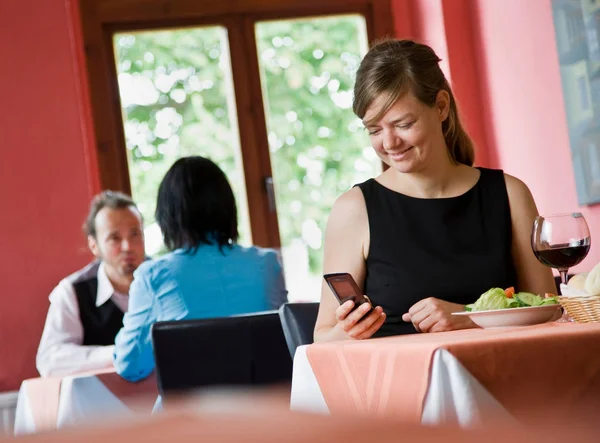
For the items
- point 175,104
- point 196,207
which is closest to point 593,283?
point 196,207

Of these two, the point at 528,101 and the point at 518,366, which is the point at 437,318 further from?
the point at 528,101

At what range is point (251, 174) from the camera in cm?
526

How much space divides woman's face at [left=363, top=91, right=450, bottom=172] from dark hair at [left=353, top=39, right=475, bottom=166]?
0.02m

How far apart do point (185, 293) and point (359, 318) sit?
125 cm

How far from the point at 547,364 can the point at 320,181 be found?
4.15m

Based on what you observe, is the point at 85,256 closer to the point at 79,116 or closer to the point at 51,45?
the point at 79,116

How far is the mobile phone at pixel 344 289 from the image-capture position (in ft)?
5.71

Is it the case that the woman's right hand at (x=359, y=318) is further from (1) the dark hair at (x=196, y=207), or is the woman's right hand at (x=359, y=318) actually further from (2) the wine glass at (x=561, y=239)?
(1) the dark hair at (x=196, y=207)

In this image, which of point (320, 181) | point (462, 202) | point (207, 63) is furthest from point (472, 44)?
point (462, 202)

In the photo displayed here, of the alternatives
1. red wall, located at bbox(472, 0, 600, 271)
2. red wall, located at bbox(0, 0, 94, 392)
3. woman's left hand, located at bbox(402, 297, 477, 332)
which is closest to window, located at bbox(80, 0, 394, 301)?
red wall, located at bbox(0, 0, 94, 392)

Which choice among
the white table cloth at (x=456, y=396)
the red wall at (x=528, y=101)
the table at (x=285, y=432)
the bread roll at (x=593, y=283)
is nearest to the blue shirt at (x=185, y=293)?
the bread roll at (x=593, y=283)

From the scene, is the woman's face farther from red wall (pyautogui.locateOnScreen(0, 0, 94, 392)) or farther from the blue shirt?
red wall (pyautogui.locateOnScreen(0, 0, 94, 392))

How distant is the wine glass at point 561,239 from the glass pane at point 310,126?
11.5ft

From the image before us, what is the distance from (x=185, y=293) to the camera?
2924 millimetres
